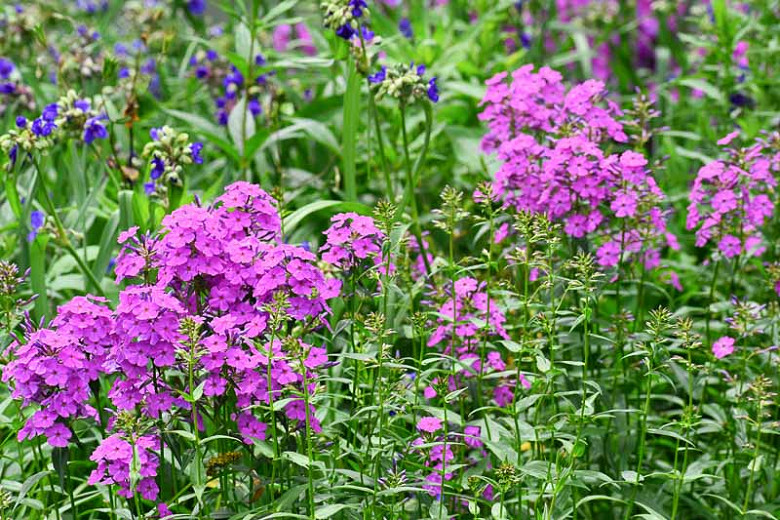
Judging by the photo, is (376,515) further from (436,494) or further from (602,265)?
(602,265)

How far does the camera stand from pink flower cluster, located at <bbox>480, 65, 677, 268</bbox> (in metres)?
2.66

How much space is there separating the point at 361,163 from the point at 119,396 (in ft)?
6.53

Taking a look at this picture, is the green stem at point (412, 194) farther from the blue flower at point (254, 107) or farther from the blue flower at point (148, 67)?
the blue flower at point (148, 67)

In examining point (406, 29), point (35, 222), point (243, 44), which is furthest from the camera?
point (406, 29)

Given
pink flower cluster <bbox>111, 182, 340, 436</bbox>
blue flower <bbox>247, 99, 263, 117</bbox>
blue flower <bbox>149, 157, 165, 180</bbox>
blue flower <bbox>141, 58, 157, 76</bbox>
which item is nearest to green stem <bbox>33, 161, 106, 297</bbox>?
blue flower <bbox>149, 157, 165, 180</bbox>

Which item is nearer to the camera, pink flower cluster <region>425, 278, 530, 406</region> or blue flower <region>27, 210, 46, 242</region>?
pink flower cluster <region>425, 278, 530, 406</region>

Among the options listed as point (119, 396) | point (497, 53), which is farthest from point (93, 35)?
point (119, 396)

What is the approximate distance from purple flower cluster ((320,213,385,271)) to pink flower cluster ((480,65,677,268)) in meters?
0.56

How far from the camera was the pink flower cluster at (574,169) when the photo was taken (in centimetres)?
266

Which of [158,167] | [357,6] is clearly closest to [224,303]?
[158,167]

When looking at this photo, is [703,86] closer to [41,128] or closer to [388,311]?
[388,311]

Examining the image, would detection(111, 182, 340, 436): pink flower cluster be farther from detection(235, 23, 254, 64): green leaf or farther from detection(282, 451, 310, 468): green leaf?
detection(235, 23, 254, 64): green leaf

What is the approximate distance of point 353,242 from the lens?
229 centimetres

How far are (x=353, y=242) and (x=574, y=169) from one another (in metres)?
0.65
